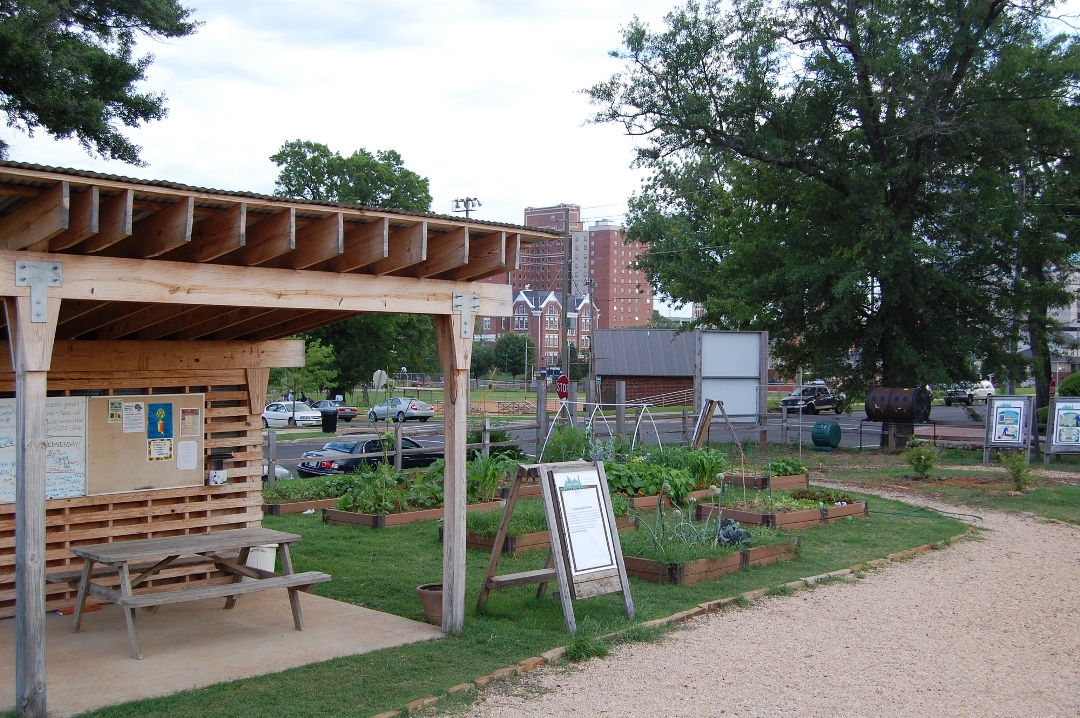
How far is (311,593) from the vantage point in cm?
827

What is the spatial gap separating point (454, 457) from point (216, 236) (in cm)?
224

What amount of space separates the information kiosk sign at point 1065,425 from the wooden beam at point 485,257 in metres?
16.9

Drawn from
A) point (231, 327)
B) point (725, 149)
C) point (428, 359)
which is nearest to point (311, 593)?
point (231, 327)

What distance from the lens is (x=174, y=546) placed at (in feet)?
22.5

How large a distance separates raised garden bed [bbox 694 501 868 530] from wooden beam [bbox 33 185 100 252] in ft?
26.9

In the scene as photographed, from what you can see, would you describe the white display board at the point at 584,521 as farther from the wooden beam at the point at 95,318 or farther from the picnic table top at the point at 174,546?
the wooden beam at the point at 95,318

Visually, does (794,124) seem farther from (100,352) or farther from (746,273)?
(100,352)

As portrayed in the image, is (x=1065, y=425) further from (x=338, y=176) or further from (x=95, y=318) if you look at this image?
(x=338, y=176)

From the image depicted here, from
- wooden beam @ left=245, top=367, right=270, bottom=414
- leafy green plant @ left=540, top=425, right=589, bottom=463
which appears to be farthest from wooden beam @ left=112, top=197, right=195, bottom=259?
leafy green plant @ left=540, top=425, right=589, bottom=463

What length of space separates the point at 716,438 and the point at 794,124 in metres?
11.5

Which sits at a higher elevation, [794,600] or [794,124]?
[794,124]

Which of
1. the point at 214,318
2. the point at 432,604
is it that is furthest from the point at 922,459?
the point at 214,318

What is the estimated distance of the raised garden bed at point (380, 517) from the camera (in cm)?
1155

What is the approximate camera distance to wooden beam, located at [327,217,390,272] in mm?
6152
